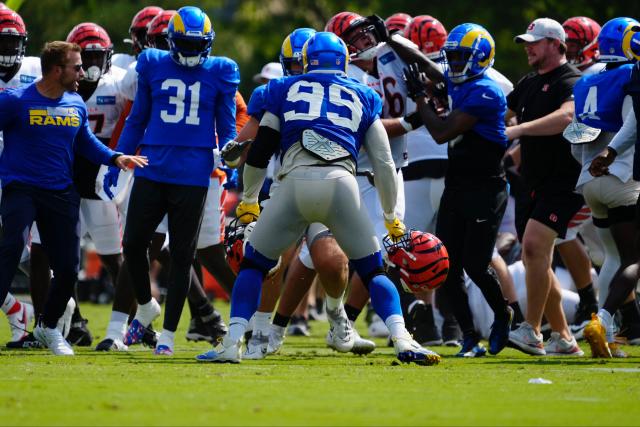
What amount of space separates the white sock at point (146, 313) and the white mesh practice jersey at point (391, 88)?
1.82 m

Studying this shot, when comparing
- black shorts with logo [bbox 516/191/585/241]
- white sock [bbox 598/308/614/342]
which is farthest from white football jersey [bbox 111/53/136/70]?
white sock [bbox 598/308/614/342]

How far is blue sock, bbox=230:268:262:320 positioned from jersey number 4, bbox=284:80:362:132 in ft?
3.26

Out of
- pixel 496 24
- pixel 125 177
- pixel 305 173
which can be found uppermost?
pixel 305 173

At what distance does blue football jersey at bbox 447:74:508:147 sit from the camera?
31.5 ft

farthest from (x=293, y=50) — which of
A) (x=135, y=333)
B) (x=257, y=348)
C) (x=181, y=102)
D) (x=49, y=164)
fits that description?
(x=135, y=333)

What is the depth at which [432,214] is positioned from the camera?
11359mm

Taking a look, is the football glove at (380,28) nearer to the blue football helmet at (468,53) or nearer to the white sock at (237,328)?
the blue football helmet at (468,53)

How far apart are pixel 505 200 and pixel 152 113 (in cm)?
252

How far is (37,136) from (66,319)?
190cm

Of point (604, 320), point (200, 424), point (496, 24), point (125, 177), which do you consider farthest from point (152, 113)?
point (496, 24)

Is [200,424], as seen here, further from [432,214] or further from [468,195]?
[432,214]

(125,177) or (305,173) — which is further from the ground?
(305,173)

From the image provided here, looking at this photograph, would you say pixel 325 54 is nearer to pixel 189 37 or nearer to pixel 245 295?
pixel 189 37

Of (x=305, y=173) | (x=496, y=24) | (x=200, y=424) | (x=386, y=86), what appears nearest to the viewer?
(x=200, y=424)
